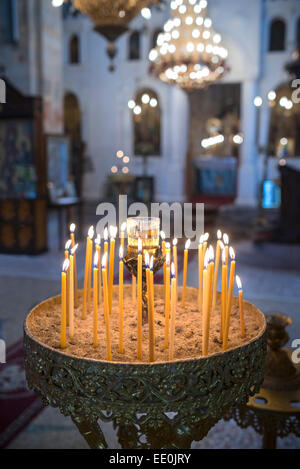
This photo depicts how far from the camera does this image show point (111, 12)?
14.9 ft

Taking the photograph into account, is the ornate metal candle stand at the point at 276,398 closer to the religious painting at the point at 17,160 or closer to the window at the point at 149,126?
the religious painting at the point at 17,160

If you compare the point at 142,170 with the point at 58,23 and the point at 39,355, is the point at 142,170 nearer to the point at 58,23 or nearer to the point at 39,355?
the point at 58,23

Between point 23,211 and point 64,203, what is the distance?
2.04 feet

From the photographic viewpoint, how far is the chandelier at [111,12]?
176 inches

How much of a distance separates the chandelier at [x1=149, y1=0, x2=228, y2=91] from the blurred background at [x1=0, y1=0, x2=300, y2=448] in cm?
2

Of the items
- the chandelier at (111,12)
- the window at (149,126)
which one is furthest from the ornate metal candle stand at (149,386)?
the window at (149,126)

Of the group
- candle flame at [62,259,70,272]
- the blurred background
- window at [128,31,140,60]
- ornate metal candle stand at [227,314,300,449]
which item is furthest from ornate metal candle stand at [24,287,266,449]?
window at [128,31,140,60]

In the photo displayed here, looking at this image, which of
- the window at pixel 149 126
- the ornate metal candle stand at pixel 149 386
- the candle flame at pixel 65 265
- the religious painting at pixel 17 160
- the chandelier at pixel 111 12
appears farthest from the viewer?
the window at pixel 149 126

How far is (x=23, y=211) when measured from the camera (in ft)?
23.6

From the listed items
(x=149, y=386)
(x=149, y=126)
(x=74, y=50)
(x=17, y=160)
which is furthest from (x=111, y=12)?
(x=74, y=50)

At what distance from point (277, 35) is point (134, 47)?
3.93m

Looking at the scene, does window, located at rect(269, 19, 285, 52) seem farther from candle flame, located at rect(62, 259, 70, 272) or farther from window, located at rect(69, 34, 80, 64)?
candle flame, located at rect(62, 259, 70, 272)

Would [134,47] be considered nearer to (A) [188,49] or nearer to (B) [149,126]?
(B) [149,126]

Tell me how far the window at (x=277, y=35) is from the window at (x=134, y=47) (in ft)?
12.0
